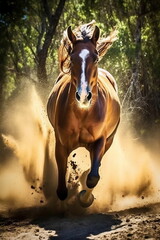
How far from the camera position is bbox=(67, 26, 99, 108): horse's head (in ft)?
17.5

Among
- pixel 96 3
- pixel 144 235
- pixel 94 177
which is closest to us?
pixel 144 235

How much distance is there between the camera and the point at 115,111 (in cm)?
755

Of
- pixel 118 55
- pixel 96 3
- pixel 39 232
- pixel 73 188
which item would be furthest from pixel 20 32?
pixel 39 232

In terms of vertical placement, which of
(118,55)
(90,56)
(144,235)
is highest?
(118,55)

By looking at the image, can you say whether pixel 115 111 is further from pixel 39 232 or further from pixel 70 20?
pixel 70 20

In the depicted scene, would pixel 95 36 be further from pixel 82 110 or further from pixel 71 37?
pixel 82 110

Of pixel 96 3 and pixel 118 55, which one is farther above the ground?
pixel 96 3

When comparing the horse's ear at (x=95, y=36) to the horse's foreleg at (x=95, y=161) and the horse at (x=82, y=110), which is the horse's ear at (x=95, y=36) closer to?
the horse at (x=82, y=110)

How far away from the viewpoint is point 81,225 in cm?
571

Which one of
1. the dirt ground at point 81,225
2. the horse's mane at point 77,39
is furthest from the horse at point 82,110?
the dirt ground at point 81,225

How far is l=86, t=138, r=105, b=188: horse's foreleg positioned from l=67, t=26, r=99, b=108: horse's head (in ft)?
3.15

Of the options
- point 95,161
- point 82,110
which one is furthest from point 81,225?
point 82,110

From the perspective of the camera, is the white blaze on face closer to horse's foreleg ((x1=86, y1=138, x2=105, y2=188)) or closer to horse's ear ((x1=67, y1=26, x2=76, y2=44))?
horse's ear ((x1=67, y1=26, x2=76, y2=44))

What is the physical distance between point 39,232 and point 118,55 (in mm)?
10966
